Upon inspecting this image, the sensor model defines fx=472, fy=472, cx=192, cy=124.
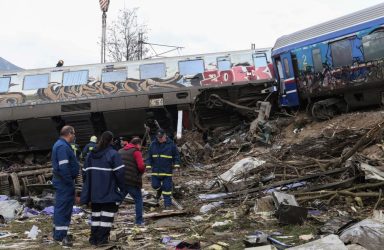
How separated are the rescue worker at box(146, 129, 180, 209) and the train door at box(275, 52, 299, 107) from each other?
7953 millimetres

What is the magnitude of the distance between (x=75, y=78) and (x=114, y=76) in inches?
58.4

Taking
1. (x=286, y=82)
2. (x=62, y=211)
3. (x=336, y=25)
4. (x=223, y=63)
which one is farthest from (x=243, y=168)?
(x=223, y=63)

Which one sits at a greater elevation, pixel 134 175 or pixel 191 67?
pixel 191 67

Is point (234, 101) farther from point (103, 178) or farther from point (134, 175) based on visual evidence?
point (103, 178)

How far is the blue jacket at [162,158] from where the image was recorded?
904 cm

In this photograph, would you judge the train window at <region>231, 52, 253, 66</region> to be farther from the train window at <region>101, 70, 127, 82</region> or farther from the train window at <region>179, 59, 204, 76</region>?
the train window at <region>101, 70, 127, 82</region>

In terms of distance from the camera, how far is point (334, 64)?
46.2 feet

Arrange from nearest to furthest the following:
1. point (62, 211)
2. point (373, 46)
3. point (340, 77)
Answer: point (62, 211) → point (373, 46) → point (340, 77)

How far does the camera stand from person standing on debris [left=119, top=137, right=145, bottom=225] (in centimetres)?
745

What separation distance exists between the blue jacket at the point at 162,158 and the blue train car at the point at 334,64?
6.79 metres

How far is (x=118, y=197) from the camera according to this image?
241 inches

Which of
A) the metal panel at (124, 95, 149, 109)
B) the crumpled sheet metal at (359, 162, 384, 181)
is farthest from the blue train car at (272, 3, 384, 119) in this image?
the crumpled sheet metal at (359, 162, 384, 181)

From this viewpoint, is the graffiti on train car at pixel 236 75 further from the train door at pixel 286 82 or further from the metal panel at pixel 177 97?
the metal panel at pixel 177 97

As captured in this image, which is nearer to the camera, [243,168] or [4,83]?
[243,168]
